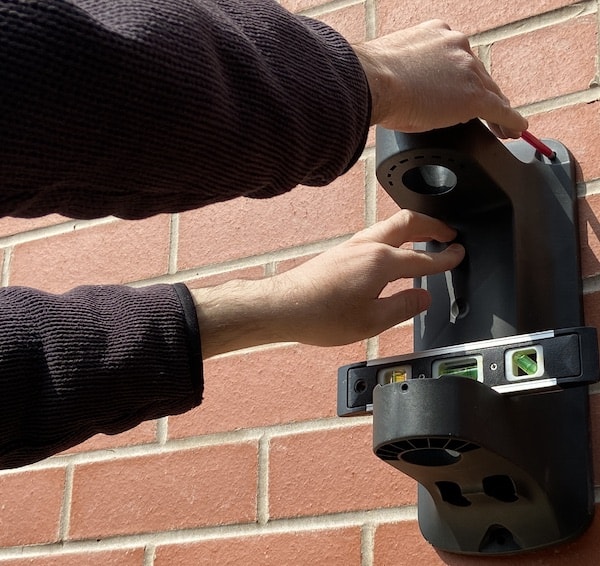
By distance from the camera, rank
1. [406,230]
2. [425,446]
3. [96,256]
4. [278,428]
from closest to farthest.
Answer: [425,446]
[406,230]
[278,428]
[96,256]

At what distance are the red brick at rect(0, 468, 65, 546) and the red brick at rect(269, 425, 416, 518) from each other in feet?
1.03

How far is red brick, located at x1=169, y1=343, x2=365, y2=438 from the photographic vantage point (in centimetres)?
126

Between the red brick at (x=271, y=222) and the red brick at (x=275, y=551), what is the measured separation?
36 centimetres

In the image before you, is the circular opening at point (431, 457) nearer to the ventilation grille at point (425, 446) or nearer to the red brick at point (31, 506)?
the ventilation grille at point (425, 446)

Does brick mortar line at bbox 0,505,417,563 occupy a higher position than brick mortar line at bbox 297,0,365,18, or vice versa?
brick mortar line at bbox 297,0,365,18

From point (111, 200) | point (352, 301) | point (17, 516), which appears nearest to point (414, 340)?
point (352, 301)

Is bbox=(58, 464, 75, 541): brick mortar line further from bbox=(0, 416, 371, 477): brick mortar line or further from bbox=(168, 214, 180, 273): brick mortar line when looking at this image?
bbox=(168, 214, 180, 273): brick mortar line

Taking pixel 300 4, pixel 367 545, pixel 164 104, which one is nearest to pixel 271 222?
Result: pixel 300 4

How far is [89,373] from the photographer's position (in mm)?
1024

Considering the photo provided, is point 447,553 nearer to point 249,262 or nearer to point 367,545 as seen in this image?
point 367,545

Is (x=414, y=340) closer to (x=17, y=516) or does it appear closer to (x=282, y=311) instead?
(x=282, y=311)

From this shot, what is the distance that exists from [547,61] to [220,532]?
0.65 metres

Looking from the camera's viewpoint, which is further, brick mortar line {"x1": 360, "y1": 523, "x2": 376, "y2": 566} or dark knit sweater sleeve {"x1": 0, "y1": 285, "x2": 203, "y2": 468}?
brick mortar line {"x1": 360, "y1": 523, "x2": 376, "y2": 566}

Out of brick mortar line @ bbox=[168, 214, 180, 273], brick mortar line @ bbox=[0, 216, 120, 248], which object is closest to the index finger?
brick mortar line @ bbox=[168, 214, 180, 273]
